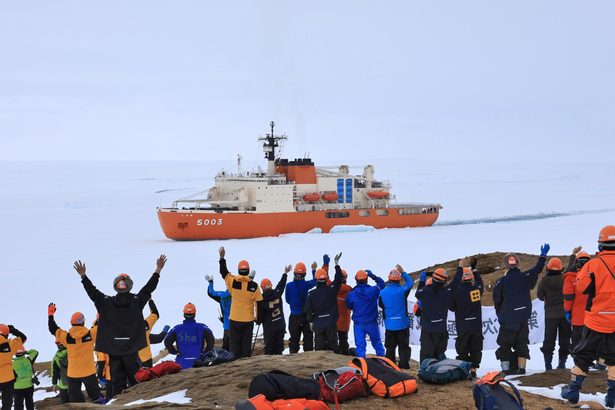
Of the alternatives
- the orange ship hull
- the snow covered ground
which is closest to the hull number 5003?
the orange ship hull

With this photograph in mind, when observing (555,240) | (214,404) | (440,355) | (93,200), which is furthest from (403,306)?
(93,200)

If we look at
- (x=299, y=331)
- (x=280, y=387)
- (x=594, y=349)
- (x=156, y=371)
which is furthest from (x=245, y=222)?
(x=280, y=387)

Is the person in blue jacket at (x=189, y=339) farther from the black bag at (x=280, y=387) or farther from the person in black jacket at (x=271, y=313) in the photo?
the black bag at (x=280, y=387)

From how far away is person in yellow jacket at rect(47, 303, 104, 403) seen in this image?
7.24 metres

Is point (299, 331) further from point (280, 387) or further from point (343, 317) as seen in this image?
point (280, 387)

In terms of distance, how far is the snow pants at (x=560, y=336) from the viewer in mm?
7930

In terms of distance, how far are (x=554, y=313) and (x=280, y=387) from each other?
421 centimetres

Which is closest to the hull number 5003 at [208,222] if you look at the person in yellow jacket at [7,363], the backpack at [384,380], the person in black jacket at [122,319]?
the person in yellow jacket at [7,363]

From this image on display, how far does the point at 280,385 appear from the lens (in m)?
5.16

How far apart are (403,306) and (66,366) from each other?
4.13 m

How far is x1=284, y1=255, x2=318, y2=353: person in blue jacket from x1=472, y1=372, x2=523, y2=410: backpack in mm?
4117

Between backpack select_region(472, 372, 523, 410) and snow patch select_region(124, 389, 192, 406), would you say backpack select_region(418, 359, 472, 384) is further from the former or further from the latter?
snow patch select_region(124, 389, 192, 406)

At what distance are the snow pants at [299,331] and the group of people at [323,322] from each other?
1.06ft

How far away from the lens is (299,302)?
8914 mm
